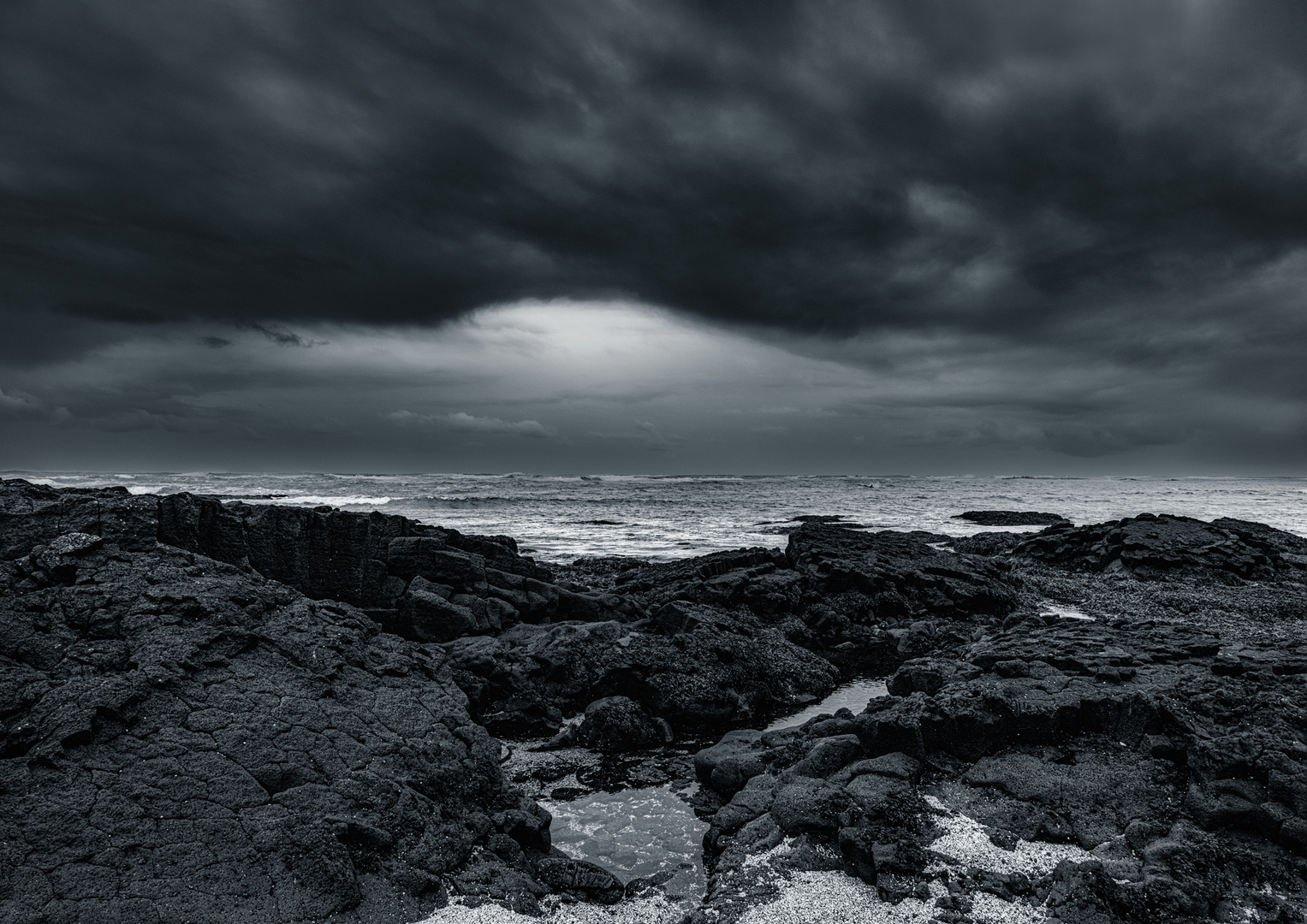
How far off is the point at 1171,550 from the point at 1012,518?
26.6 meters

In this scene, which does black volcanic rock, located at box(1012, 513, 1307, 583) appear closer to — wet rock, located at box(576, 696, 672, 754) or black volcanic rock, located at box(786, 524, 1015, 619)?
black volcanic rock, located at box(786, 524, 1015, 619)

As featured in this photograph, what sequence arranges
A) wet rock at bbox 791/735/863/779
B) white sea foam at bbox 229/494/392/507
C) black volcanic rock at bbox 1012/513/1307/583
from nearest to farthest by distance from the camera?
wet rock at bbox 791/735/863/779, black volcanic rock at bbox 1012/513/1307/583, white sea foam at bbox 229/494/392/507

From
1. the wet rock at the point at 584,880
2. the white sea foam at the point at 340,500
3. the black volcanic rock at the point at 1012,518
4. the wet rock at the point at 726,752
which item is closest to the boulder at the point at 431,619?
the wet rock at the point at 726,752

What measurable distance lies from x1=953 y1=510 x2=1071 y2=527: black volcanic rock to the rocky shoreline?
4100cm

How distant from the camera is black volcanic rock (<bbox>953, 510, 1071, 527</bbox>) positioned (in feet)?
157

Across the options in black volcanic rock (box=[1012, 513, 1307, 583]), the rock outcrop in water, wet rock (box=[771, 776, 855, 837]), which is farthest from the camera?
black volcanic rock (box=[1012, 513, 1307, 583])

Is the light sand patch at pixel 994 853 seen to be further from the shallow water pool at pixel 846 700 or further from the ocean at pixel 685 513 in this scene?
the ocean at pixel 685 513

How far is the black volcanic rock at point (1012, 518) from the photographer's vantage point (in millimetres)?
47719

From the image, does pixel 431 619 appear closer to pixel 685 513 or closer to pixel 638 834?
pixel 638 834

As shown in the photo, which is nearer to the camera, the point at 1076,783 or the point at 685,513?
the point at 1076,783

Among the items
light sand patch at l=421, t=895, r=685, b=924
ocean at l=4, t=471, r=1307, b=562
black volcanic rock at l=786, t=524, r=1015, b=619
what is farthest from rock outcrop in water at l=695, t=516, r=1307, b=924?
ocean at l=4, t=471, r=1307, b=562

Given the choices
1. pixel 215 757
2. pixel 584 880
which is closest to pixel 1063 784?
pixel 584 880

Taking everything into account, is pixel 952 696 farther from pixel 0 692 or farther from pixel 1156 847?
pixel 0 692

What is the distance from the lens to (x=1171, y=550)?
965 inches
